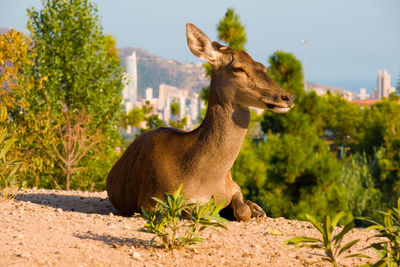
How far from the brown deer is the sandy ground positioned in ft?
1.68

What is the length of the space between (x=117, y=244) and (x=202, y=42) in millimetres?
2716

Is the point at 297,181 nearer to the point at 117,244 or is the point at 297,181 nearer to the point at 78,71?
the point at 78,71

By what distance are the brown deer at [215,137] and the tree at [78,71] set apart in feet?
33.7

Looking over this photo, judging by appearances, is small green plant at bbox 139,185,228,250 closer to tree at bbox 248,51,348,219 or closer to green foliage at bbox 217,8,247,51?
tree at bbox 248,51,348,219

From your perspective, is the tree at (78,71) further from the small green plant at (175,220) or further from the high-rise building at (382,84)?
the high-rise building at (382,84)

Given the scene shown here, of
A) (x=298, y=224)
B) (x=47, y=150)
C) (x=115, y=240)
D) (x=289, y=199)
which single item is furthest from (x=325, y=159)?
(x=115, y=240)

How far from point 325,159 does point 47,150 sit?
323 inches

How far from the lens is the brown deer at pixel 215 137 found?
6105mm

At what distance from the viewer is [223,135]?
616 centimetres

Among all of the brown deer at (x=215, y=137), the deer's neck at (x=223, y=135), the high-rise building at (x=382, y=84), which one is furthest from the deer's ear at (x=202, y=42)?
the high-rise building at (x=382, y=84)

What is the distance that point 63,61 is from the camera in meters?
17.1

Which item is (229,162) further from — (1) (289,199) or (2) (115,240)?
(1) (289,199)

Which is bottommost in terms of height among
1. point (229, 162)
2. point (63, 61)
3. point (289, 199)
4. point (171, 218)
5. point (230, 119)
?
point (289, 199)

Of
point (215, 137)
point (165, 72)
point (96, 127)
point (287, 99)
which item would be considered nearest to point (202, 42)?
point (215, 137)
